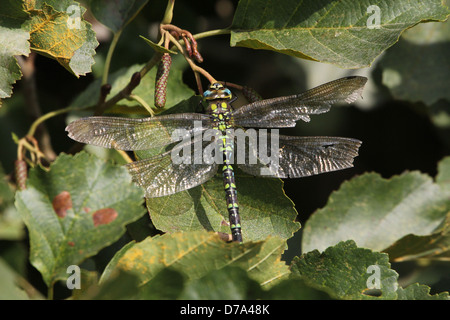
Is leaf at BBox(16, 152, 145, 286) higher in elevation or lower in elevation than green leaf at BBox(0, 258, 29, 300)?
higher

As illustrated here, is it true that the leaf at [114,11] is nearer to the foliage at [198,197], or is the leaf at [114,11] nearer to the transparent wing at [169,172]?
the foliage at [198,197]

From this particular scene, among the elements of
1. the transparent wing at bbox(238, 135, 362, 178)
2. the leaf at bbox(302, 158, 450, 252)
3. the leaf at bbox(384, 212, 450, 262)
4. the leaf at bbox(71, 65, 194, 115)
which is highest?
the leaf at bbox(71, 65, 194, 115)

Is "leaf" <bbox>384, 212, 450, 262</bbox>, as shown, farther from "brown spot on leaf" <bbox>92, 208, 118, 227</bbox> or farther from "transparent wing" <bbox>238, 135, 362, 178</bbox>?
"brown spot on leaf" <bbox>92, 208, 118, 227</bbox>

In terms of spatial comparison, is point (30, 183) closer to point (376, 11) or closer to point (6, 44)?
point (6, 44)

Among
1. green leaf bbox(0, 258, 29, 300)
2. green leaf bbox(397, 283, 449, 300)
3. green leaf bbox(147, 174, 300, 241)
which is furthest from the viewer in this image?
green leaf bbox(147, 174, 300, 241)

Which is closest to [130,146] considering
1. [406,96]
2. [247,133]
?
[247,133]

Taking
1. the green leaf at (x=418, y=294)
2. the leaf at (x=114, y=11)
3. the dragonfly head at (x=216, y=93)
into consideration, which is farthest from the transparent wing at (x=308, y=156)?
the leaf at (x=114, y=11)

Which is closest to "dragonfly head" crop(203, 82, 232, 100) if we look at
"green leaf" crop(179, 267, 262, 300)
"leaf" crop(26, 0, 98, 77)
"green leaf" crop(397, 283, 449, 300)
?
"leaf" crop(26, 0, 98, 77)
